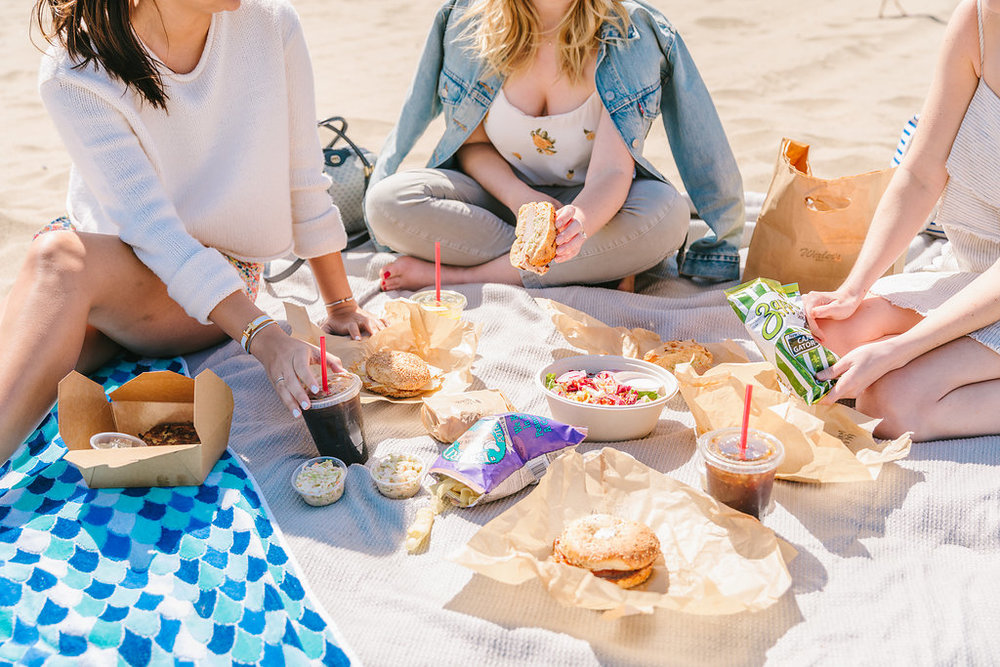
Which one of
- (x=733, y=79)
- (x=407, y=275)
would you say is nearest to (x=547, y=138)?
(x=407, y=275)

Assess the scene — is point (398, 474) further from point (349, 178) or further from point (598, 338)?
point (349, 178)

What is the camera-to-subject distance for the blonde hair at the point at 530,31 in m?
2.98

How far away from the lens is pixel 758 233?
10.2ft

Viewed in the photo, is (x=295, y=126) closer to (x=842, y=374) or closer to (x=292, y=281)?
(x=292, y=281)

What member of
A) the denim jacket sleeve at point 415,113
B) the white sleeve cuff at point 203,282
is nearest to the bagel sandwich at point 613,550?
the white sleeve cuff at point 203,282

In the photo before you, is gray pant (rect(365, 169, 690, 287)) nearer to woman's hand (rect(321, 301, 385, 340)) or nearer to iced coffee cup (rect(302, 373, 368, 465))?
woman's hand (rect(321, 301, 385, 340))

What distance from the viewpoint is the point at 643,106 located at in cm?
309

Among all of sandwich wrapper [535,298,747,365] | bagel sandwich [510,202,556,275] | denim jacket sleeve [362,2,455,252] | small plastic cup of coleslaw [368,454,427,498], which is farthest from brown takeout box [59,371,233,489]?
denim jacket sleeve [362,2,455,252]

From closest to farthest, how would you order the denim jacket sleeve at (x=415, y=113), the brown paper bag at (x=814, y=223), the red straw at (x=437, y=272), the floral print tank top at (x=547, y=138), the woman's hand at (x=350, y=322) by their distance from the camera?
the red straw at (x=437, y=272), the woman's hand at (x=350, y=322), the brown paper bag at (x=814, y=223), the floral print tank top at (x=547, y=138), the denim jacket sleeve at (x=415, y=113)

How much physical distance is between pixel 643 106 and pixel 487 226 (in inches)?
28.9

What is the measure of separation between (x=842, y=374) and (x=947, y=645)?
0.72 meters

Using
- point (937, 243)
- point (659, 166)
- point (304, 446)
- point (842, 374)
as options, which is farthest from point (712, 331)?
point (659, 166)

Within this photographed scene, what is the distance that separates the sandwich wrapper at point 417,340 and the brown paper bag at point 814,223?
1.19 metres

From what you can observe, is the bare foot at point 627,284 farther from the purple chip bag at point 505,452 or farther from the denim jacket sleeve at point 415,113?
the purple chip bag at point 505,452
